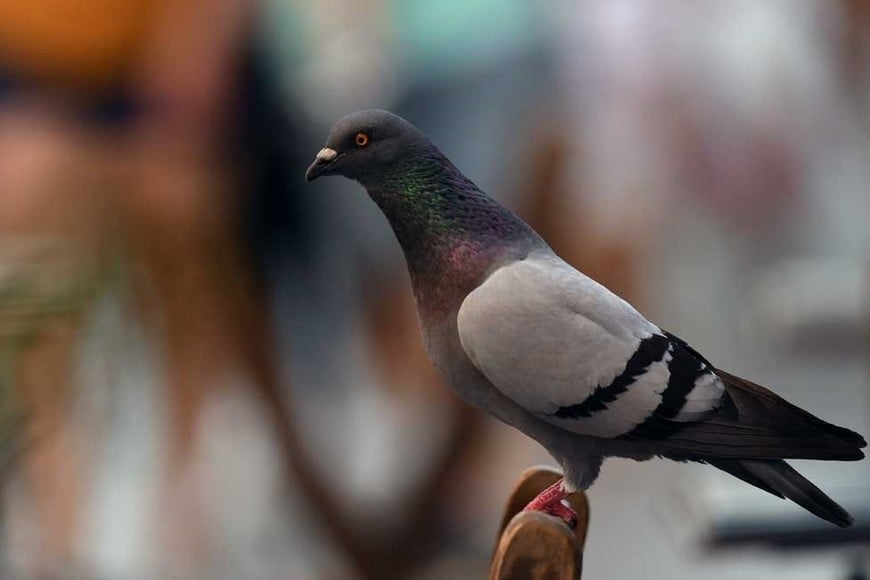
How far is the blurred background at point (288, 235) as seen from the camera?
1.84 metres

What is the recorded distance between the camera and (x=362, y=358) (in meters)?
2.03

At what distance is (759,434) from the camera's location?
0.56 meters

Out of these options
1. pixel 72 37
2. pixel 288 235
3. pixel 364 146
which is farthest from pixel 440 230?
pixel 72 37

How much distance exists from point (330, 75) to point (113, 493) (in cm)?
96

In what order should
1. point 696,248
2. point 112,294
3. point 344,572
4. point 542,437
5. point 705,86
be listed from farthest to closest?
point 696,248 < point 705,86 < point 344,572 < point 112,294 < point 542,437

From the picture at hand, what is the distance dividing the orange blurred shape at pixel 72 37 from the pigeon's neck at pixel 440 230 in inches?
56.5

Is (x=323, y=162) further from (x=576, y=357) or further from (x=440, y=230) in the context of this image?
(x=576, y=357)

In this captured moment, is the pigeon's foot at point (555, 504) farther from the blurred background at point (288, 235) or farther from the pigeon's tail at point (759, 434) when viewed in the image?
the blurred background at point (288, 235)

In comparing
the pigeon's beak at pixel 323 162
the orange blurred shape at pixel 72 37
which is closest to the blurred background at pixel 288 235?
the orange blurred shape at pixel 72 37

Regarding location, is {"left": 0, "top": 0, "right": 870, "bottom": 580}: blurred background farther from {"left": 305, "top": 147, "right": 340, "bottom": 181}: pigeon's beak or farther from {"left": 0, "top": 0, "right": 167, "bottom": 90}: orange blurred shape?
{"left": 305, "top": 147, "right": 340, "bottom": 181}: pigeon's beak

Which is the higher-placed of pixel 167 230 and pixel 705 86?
pixel 705 86

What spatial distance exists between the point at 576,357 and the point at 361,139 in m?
0.17

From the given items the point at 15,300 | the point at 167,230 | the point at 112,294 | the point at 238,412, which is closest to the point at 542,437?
the point at 15,300

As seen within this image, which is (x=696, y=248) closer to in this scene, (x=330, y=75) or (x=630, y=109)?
(x=630, y=109)
